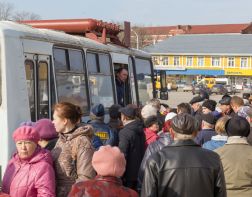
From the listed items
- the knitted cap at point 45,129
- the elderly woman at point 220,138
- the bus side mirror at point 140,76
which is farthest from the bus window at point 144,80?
the knitted cap at point 45,129

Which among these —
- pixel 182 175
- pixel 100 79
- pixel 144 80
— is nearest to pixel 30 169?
pixel 182 175

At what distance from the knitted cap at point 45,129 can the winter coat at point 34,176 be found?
373 mm

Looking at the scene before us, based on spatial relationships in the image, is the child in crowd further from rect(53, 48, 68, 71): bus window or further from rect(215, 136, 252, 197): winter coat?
rect(215, 136, 252, 197): winter coat

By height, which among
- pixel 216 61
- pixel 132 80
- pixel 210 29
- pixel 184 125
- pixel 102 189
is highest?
pixel 210 29

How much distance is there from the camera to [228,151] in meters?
5.25

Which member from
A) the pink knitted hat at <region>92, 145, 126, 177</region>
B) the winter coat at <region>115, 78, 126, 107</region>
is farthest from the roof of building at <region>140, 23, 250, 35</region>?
the pink knitted hat at <region>92, 145, 126, 177</region>

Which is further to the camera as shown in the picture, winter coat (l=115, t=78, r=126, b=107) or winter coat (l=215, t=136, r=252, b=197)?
winter coat (l=115, t=78, r=126, b=107)

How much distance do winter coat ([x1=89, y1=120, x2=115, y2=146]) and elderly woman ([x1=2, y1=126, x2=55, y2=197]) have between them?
256 cm

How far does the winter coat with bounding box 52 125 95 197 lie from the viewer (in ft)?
14.5

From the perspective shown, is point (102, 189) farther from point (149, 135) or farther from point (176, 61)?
point (176, 61)

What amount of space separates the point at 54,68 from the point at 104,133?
155 cm

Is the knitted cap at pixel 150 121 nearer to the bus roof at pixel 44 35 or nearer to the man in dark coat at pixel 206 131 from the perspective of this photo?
the man in dark coat at pixel 206 131

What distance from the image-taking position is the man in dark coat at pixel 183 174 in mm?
4223

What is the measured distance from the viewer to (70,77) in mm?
8773
